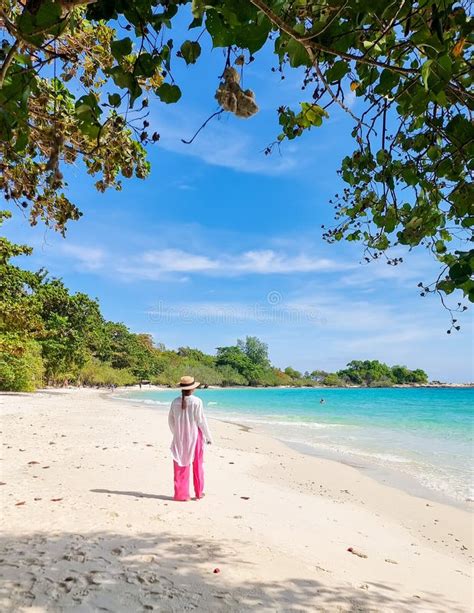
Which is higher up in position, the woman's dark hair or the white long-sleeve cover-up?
the woman's dark hair

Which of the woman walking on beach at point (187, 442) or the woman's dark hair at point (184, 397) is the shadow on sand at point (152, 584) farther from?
the woman's dark hair at point (184, 397)

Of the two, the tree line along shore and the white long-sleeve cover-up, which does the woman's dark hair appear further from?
the tree line along shore

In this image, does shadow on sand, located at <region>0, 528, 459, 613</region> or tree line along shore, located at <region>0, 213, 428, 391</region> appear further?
tree line along shore, located at <region>0, 213, 428, 391</region>

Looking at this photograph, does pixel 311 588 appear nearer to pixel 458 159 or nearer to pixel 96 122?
pixel 458 159

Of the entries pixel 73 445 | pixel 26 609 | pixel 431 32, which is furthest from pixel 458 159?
pixel 73 445

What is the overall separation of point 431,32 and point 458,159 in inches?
29.6

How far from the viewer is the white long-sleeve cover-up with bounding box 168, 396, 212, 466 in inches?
191

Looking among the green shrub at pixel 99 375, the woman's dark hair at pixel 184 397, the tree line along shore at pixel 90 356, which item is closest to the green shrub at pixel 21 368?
the tree line along shore at pixel 90 356

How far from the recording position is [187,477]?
4.81 metres

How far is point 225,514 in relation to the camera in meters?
4.37

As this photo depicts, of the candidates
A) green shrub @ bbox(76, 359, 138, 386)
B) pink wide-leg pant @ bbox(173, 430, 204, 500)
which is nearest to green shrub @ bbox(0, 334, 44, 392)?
pink wide-leg pant @ bbox(173, 430, 204, 500)

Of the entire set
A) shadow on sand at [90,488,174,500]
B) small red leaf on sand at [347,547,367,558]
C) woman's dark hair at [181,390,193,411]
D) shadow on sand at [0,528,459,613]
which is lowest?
small red leaf on sand at [347,547,367,558]

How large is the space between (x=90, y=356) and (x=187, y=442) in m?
39.8

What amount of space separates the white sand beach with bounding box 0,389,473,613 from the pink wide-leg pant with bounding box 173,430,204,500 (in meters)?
0.13
